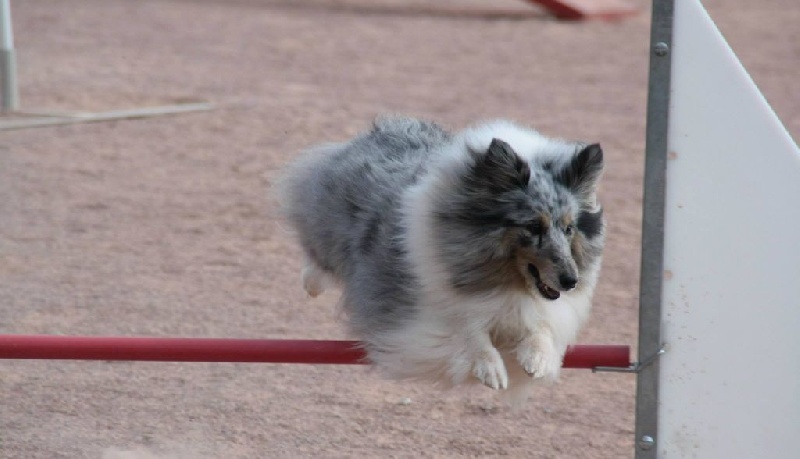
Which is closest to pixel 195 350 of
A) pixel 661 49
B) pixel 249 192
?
pixel 661 49

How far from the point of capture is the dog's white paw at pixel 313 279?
4.36 m

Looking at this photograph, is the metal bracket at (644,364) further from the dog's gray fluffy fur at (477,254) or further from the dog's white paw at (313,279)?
the dog's white paw at (313,279)

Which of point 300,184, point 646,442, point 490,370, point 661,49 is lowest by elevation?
point 646,442

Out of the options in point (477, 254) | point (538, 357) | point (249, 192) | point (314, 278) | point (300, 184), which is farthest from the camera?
point (249, 192)

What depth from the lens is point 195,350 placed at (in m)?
3.45

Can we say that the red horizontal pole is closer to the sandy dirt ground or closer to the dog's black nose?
the dog's black nose

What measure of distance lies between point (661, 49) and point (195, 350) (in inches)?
61.4

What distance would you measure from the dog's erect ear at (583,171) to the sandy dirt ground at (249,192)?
50.4 inches

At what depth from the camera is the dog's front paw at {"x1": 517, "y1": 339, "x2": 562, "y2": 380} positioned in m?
3.39

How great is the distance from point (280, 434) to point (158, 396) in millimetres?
586

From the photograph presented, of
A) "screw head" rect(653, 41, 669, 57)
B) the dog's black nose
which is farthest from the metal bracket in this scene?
"screw head" rect(653, 41, 669, 57)

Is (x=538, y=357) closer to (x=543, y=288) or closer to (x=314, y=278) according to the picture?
(x=543, y=288)

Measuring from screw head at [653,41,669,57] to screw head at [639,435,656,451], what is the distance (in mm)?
1089

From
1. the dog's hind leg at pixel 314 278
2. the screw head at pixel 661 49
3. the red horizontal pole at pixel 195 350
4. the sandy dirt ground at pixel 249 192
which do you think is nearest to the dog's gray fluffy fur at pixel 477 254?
the red horizontal pole at pixel 195 350
